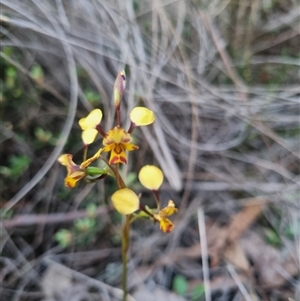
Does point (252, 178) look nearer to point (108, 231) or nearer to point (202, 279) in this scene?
point (202, 279)

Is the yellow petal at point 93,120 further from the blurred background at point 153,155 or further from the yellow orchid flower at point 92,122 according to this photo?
the blurred background at point 153,155

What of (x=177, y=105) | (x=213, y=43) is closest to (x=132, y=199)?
(x=177, y=105)

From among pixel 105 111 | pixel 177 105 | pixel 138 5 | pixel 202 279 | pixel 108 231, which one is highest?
pixel 138 5

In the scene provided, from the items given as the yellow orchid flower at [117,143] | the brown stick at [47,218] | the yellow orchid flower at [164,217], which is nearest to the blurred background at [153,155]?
the brown stick at [47,218]

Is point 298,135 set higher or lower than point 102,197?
lower

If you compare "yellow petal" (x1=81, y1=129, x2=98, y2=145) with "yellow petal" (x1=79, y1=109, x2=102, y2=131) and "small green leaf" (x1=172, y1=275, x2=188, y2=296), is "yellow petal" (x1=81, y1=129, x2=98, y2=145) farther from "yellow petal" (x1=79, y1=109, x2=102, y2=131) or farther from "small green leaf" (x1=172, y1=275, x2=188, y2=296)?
"small green leaf" (x1=172, y1=275, x2=188, y2=296)

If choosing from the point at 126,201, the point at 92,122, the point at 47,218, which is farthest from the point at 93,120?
the point at 47,218

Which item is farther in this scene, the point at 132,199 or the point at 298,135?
the point at 298,135
